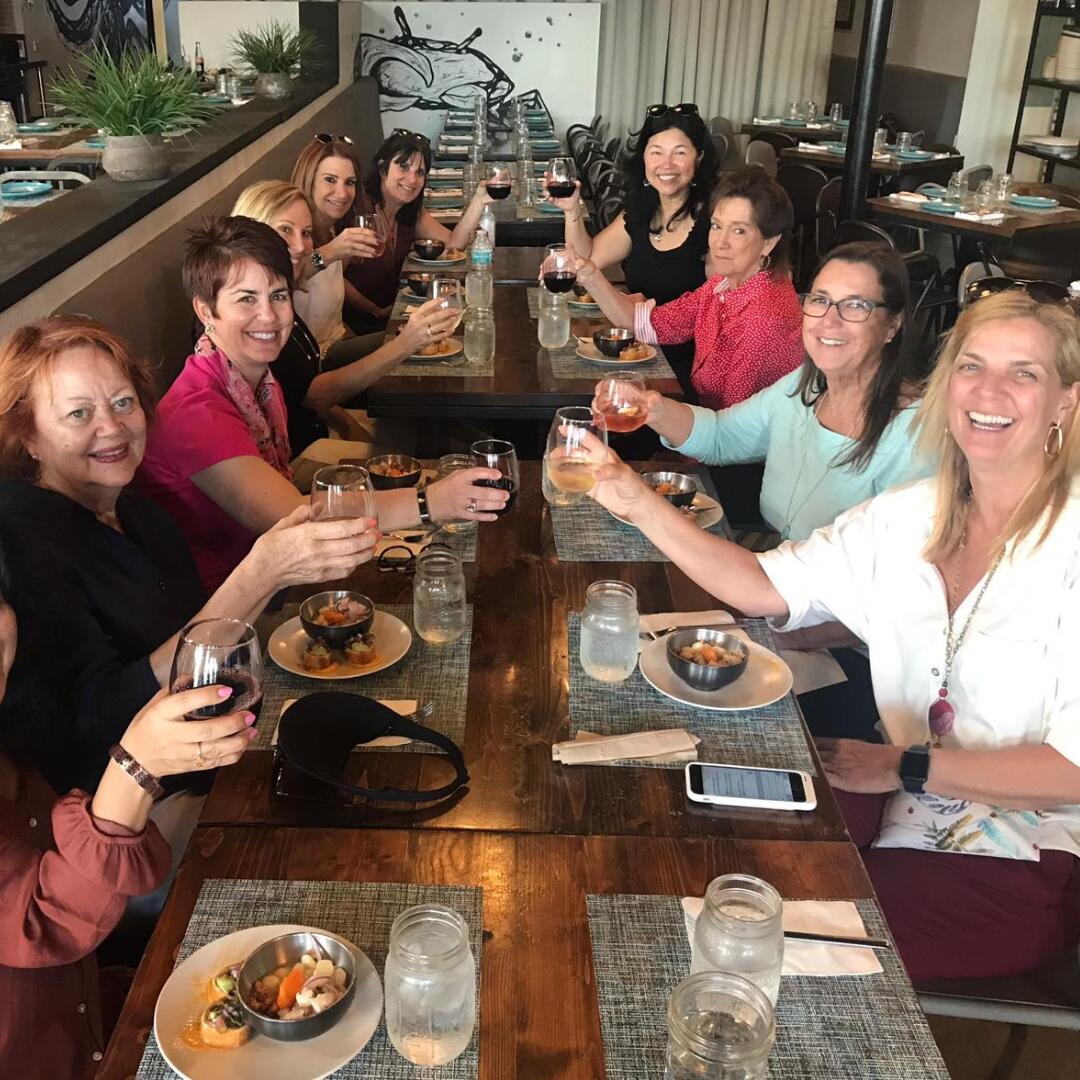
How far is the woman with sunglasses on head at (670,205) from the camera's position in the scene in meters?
3.91

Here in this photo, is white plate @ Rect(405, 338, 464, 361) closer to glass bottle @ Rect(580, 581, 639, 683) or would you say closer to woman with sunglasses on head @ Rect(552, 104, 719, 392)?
woman with sunglasses on head @ Rect(552, 104, 719, 392)

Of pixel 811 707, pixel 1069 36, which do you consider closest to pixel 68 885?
pixel 811 707

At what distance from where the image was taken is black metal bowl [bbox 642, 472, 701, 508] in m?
2.22

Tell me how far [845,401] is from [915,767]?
105cm

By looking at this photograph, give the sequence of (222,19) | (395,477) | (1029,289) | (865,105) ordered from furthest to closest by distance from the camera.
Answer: (222,19), (865,105), (395,477), (1029,289)

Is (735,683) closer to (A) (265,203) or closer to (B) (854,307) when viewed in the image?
(B) (854,307)

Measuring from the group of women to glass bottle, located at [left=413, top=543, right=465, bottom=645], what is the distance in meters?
0.13

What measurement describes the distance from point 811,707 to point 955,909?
0.56m

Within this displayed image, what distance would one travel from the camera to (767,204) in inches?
127

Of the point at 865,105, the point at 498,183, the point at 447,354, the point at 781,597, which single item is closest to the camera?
the point at 781,597

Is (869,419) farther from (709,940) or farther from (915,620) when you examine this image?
(709,940)

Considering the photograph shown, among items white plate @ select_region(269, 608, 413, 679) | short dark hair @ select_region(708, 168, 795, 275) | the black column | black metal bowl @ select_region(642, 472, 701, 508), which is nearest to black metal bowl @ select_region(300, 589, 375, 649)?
white plate @ select_region(269, 608, 413, 679)

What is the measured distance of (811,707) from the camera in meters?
2.15

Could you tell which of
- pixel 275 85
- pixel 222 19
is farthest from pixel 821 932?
pixel 222 19
